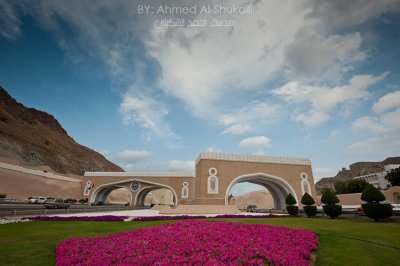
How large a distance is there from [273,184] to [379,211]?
25325 millimetres

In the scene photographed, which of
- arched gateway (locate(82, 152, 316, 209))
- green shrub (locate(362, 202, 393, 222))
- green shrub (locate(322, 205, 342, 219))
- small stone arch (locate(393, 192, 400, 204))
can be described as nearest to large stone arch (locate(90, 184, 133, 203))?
arched gateway (locate(82, 152, 316, 209))

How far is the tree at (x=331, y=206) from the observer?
59.9 feet

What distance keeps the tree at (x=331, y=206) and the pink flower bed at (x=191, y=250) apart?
1196 cm

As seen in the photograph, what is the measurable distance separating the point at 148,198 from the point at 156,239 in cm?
9237

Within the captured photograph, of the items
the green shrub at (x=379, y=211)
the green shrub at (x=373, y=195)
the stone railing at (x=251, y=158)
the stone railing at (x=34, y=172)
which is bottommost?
the green shrub at (x=379, y=211)

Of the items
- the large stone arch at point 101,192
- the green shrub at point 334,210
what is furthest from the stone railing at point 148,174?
the green shrub at point 334,210

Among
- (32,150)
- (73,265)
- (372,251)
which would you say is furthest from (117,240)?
(32,150)

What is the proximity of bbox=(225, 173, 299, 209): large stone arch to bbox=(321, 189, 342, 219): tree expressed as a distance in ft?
52.4

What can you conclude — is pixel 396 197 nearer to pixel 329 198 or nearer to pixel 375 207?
pixel 329 198

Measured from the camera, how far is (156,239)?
765 cm

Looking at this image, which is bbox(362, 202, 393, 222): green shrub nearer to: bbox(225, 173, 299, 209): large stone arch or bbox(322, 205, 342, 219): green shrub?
bbox(322, 205, 342, 219): green shrub

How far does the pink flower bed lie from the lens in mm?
5742

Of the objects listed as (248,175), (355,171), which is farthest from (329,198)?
(355,171)

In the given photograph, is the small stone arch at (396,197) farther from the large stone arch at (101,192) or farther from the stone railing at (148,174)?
the large stone arch at (101,192)
